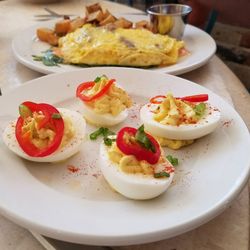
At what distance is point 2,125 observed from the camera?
1.25 metres

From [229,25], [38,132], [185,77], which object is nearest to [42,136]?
[38,132]

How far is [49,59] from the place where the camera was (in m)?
A: 1.86

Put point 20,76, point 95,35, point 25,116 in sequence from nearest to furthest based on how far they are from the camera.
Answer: point 25,116 → point 20,76 → point 95,35

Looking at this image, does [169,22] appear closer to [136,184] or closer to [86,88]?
[86,88]

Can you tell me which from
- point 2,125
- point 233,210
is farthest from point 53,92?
point 233,210

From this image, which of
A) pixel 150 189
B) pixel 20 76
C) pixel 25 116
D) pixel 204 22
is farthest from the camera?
pixel 204 22

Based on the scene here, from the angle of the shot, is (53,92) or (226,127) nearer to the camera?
(226,127)

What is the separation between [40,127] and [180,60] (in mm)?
1032

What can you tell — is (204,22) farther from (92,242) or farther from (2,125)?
(92,242)

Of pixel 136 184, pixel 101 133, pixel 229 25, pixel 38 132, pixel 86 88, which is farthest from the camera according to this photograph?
pixel 229 25

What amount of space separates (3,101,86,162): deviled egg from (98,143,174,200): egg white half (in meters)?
0.20

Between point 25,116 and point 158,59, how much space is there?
0.91 m

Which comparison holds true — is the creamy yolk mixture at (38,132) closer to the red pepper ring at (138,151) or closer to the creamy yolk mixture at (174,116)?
the red pepper ring at (138,151)

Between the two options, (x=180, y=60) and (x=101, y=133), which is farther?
(x=180, y=60)
